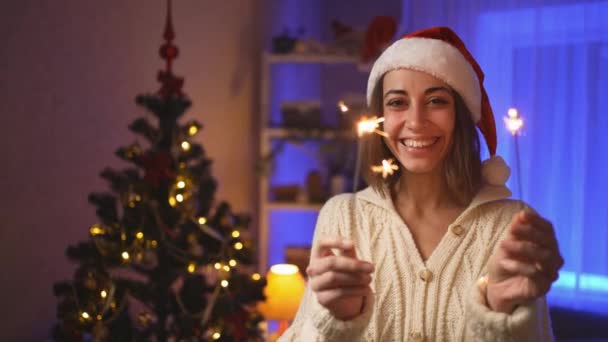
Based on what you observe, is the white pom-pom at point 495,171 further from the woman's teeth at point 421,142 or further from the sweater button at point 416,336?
the sweater button at point 416,336

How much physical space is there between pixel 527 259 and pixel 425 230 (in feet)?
1.06

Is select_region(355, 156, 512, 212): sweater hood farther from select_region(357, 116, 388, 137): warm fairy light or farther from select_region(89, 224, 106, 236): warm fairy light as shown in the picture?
select_region(89, 224, 106, 236): warm fairy light

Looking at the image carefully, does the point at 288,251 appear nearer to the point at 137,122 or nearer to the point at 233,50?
the point at 233,50

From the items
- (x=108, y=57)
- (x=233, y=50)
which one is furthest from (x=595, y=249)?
(x=108, y=57)

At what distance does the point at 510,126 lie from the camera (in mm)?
907

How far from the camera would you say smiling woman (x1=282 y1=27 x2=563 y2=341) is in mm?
938

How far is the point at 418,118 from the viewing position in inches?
43.1

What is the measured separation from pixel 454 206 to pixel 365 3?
2.87 meters

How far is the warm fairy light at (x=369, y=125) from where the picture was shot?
1.02m

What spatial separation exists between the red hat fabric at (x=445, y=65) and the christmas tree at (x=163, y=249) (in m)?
0.80

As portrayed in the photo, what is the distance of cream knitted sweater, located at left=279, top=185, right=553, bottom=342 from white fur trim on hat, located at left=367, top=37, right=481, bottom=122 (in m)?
0.21

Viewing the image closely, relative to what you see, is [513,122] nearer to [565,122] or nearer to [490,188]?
[490,188]

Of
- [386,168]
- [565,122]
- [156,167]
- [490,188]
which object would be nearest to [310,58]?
[565,122]

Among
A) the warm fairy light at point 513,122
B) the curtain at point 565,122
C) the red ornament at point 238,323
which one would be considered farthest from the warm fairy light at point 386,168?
the curtain at point 565,122
